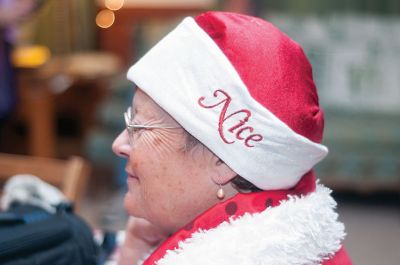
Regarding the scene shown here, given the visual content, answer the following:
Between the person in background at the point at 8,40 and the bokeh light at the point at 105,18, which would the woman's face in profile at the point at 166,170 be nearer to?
the person in background at the point at 8,40

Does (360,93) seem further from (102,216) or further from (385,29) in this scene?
(102,216)

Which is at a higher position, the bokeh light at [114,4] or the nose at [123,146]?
the nose at [123,146]

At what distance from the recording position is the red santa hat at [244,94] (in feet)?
2.64

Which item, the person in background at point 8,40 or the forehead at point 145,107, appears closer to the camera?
the forehead at point 145,107

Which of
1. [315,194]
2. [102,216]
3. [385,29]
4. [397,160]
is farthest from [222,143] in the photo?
[385,29]

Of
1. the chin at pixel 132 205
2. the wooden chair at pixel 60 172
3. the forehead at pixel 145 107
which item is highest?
the forehead at pixel 145 107

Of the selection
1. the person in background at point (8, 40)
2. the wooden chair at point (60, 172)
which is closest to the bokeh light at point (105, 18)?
the person in background at point (8, 40)

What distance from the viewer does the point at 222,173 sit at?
33.3 inches

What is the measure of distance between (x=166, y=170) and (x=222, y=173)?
78mm

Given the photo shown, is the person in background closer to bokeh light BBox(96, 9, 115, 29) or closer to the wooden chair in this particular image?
the wooden chair

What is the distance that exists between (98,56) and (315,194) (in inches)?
172

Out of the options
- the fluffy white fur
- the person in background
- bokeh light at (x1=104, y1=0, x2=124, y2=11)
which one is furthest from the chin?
bokeh light at (x1=104, y1=0, x2=124, y2=11)

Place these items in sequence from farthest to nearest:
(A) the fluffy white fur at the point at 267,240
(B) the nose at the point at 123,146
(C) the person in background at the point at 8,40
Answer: (C) the person in background at the point at 8,40, (B) the nose at the point at 123,146, (A) the fluffy white fur at the point at 267,240

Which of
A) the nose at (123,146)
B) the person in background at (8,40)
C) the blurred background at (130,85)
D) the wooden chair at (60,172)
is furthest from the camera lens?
the blurred background at (130,85)
